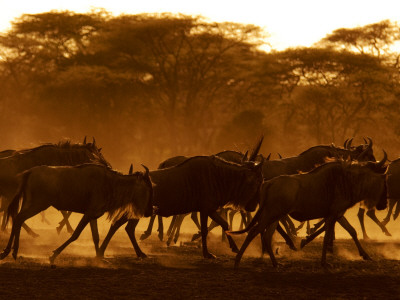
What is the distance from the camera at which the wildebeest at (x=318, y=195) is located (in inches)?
449

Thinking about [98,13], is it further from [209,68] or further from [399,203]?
→ [399,203]

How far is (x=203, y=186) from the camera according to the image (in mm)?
13047

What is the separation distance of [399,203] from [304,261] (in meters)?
6.61

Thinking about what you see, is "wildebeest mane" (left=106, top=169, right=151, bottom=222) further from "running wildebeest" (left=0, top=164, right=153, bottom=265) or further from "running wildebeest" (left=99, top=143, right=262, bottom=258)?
"running wildebeest" (left=99, top=143, right=262, bottom=258)

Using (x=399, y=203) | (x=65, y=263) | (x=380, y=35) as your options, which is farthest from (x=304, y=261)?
(x=380, y=35)

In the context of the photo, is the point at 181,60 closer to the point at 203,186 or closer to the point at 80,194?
the point at 203,186

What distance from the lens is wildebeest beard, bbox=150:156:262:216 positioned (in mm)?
12961

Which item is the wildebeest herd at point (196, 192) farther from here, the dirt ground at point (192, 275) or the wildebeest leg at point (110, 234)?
the dirt ground at point (192, 275)

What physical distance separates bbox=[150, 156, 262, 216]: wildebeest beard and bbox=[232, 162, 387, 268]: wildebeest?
99 cm

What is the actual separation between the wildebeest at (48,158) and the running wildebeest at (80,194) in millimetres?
1760

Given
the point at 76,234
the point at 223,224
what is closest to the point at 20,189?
the point at 76,234

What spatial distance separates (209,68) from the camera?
47.0m

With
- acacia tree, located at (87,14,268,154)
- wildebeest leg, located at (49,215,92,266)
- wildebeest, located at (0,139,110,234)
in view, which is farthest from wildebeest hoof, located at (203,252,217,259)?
acacia tree, located at (87,14,268,154)

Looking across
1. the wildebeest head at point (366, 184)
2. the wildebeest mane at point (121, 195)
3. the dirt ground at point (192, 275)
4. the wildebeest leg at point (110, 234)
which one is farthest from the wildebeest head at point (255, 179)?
the wildebeest leg at point (110, 234)
